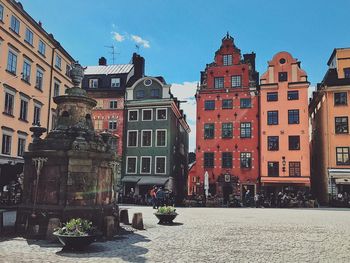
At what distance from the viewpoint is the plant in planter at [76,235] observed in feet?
31.4

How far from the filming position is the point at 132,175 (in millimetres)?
43750

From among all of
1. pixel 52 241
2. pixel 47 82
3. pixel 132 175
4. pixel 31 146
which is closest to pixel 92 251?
pixel 52 241

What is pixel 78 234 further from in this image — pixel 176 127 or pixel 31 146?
pixel 176 127

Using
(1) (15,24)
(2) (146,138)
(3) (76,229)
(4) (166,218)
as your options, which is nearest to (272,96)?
(2) (146,138)

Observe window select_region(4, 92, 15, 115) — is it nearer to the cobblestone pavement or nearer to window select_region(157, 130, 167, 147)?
window select_region(157, 130, 167, 147)

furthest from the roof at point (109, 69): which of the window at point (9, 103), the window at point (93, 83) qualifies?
the window at point (9, 103)

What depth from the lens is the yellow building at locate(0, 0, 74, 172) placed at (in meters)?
29.6

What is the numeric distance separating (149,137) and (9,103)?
17.4 m

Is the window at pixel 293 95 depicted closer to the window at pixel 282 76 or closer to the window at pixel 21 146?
the window at pixel 282 76

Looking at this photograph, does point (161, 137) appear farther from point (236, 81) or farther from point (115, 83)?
point (236, 81)

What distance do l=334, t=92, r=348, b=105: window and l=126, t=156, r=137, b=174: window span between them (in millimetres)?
22769

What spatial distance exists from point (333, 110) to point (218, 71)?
13050 mm

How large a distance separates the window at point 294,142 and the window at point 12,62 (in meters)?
28.0

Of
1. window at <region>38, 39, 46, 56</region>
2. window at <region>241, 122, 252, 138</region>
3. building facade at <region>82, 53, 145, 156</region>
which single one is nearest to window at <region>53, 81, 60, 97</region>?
window at <region>38, 39, 46, 56</region>
